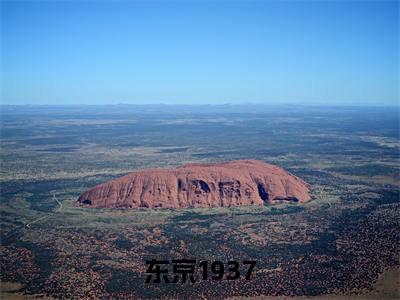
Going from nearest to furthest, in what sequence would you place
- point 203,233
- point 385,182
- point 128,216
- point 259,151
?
point 203,233, point 128,216, point 385,182, point 259,151

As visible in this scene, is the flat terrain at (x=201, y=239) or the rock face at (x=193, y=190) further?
the rock face at (x=193, y=190)

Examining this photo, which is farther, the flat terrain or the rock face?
the rock face

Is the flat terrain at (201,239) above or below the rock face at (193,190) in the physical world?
below

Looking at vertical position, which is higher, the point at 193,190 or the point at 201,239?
the point at 193,190

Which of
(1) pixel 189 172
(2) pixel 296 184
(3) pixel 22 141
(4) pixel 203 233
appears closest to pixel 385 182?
(2) pixel 296 184

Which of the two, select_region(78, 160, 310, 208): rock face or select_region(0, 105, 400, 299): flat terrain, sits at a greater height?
select_region(78, 160, 310, 208): rock face

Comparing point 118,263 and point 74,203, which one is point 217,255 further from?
point 74,203

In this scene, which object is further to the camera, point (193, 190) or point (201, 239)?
point (193, 190)

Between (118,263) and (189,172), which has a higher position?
(189,172)
